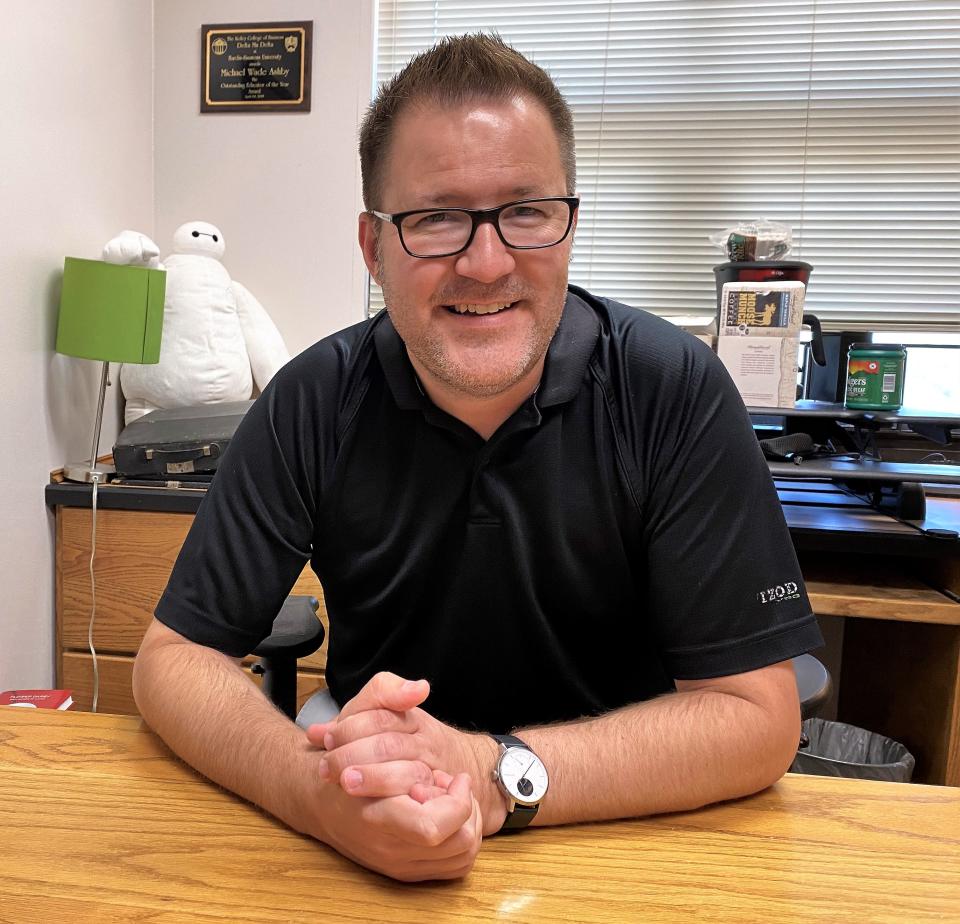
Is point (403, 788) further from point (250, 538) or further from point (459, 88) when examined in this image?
point (459, 88)

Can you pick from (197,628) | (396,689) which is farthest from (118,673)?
(396,689)

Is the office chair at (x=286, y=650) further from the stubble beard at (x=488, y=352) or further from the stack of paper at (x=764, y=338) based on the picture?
the stack of paper at (x=764, y=338)

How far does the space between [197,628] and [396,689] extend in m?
0.38

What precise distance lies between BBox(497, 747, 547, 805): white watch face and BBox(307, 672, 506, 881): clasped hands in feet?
0.04

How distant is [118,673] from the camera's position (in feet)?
6.25

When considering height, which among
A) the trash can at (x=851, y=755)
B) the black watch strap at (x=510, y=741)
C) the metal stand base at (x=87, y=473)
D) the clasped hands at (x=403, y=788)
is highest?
the clasped hands at (x=403, y=788)

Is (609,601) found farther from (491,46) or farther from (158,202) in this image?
(158,202)

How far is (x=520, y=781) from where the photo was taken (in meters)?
0.69

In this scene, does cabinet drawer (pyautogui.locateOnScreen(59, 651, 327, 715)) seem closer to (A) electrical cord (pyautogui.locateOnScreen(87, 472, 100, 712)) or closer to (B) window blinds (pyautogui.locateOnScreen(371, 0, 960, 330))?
(A) electrical cord (pyautogui.locateOnScreen(87, 472, 100, 712))

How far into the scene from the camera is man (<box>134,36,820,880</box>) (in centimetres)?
87

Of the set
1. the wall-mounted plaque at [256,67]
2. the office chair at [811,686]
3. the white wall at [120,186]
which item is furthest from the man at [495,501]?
the wall-mounted plaque at [256,67]

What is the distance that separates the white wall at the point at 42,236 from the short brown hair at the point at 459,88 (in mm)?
1056

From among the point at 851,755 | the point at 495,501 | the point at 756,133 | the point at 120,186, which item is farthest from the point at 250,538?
the point at 756,133

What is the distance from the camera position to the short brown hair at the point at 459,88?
94 centimetres
